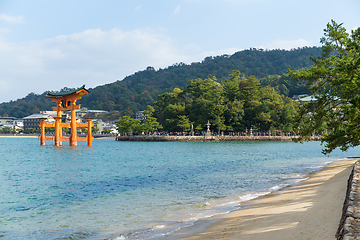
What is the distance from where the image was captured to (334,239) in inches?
201

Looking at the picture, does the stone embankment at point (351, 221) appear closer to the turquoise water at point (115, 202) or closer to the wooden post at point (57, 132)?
the turquoise water at point (115, 202)

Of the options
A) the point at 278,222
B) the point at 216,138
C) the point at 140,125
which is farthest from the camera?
the point at 140,125

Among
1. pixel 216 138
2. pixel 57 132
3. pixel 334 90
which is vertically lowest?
pixel 216 138

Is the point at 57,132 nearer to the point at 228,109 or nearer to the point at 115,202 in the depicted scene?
the point at 228,109

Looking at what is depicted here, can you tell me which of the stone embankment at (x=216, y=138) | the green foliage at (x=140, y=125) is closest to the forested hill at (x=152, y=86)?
the stone embankment at (x=216, y=138)

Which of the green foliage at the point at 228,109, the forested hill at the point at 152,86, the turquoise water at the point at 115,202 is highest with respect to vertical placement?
the forested hill at the point at 152,86

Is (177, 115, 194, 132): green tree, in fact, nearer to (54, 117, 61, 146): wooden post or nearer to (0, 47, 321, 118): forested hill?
(54, 117, 61, 146): wooden post

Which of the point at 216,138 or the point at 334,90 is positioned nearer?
the point at 334,90

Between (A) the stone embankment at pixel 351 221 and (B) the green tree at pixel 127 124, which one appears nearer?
(A) the stone embankment at pixel 351 221

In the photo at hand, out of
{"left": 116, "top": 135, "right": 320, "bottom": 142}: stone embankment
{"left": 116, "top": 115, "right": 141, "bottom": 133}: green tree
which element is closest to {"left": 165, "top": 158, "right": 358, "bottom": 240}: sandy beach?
{"left": 116, "top": 135, "right": 320, "bottom": 142}: stone embankment

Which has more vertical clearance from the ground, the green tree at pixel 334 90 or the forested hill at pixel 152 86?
the forested hill at pixel 152 86

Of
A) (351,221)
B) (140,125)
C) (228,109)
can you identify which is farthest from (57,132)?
(351,221)

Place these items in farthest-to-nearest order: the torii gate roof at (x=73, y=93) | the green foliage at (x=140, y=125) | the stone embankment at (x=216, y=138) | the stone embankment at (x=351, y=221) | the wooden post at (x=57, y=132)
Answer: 1. the green foliage at (x=140, y=125)
2. the stone embankment at (x=216, y=138)
3. the wooden post at (x=57, y=132)
4. the torii gate roof at (x=73, y=93)
5. the stone embankment at (x=351, y=221)

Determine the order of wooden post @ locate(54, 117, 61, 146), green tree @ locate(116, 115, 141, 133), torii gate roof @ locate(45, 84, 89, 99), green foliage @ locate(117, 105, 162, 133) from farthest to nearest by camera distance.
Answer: green tree @ locate(116, 115, 141, 133)
green foliage @ locate(117, 105, 162, 133)
wooden post @ locate(54, 117, 61, 146)
torii gate roof @ locate(45, 84, 89, 99)
